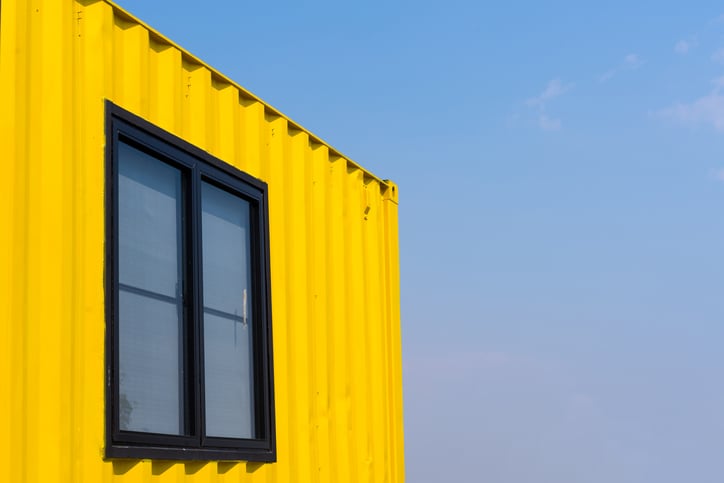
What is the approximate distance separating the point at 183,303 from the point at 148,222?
47cm

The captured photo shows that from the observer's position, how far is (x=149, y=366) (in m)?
5.13

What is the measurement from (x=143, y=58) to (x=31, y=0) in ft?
2.67

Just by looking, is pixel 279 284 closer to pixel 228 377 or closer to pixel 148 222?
pixel 228 377

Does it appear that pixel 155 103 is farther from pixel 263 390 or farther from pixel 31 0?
pixel 263 390

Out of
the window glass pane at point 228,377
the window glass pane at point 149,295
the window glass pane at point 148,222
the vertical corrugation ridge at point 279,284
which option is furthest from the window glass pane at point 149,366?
the vertical corrugation ridge at point 279,284

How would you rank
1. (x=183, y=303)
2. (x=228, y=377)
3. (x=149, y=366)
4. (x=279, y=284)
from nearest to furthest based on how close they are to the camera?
(x=149, y=366), (x=183, y=303), (x=228, y=377), (x=279, y=284)

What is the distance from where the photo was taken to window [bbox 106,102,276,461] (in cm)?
492

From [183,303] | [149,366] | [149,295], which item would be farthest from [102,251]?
[183,303]

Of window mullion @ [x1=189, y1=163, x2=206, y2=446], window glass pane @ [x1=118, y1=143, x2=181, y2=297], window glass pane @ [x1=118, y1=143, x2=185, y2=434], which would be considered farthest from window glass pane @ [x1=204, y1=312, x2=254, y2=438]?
window glass pane @ [x1=118, y1=143, x2=181, y2=297]

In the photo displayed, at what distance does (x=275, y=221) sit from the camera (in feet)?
21.1

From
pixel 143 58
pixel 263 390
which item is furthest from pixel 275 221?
pixel 143 58

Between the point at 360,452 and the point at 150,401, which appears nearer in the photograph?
the point at 150,401

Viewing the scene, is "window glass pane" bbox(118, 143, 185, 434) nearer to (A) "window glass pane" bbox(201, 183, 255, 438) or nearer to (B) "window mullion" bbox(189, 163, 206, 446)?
(B) "window mullion" bbox(189, 163, 206, 446)

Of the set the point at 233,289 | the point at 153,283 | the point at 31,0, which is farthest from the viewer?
the point at 233,289
